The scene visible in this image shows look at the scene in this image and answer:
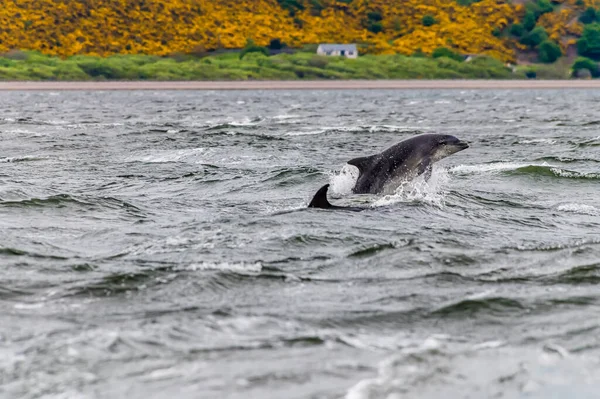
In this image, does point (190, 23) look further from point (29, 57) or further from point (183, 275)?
point (183, 275)

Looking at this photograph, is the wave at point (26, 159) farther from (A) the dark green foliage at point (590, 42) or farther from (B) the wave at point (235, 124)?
(A) the dark green foliage at point (590, 42)

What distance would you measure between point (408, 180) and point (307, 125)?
3136cm

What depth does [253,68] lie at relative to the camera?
14212cm

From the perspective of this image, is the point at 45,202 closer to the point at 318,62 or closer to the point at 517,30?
the point at 318,62

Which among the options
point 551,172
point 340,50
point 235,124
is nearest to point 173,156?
point 551,172

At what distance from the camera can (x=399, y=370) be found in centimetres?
919

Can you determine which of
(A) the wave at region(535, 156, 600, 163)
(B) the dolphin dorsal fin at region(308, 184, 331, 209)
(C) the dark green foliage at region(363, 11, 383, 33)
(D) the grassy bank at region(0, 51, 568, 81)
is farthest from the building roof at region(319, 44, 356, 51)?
(B) the dolphin dorsal fin at region(308, 184, 331, 209)

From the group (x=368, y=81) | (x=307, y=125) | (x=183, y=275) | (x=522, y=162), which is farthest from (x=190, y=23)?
(x=183, y=275)

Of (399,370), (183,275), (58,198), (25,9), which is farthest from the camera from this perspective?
(25,9)

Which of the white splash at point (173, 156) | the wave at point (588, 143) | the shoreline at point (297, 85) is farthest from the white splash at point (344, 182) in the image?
the shoreline at point (297, 85)

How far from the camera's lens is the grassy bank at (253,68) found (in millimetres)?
137000

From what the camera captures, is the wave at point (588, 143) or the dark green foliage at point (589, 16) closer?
the wave at point (588, 143)

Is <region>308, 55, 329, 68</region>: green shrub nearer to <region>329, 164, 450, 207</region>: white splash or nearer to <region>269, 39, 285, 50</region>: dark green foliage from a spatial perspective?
<region>269, 39, 285, 50</region>: dark green foliage

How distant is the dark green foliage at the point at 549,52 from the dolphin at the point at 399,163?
147m
